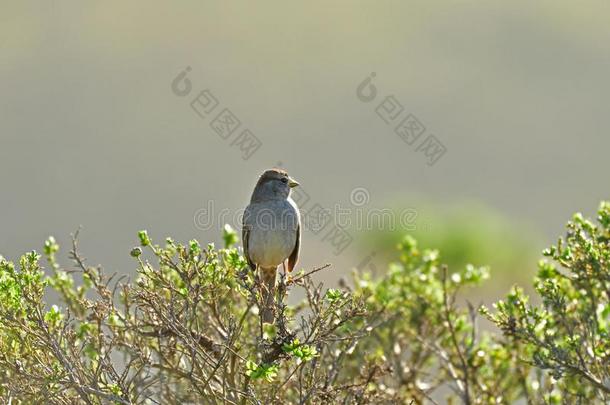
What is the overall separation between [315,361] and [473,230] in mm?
13666

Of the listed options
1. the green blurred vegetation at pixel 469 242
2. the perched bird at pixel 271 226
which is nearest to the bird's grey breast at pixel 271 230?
the perched bird at pixel 271 226

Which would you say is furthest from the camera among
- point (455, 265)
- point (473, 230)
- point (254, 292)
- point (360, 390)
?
point (473, 230)

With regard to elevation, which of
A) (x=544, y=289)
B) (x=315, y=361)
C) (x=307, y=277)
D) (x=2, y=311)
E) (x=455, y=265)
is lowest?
(x=544, y=289)

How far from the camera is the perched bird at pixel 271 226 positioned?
697cm

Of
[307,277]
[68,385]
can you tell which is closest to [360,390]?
[307,277]

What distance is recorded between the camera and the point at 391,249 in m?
17.2

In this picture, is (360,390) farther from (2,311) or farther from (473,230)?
(473,230)

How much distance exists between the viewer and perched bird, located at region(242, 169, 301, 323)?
6969 millimetres

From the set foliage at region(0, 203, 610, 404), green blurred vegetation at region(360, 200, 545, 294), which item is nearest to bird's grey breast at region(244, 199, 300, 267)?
foliage at region(0, 203, 610, 404)

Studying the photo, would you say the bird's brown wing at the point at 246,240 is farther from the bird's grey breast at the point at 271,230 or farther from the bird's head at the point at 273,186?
the bird's head at the point at 273,186

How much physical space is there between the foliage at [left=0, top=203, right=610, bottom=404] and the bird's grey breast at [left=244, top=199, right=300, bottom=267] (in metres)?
0.65

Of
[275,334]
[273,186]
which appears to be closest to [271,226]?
[273,186]

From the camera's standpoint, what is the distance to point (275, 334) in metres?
5.96

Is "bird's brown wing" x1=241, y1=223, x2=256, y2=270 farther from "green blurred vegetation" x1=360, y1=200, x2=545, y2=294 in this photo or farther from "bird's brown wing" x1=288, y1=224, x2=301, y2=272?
"green blurred vegetation" x1=360, y1=200, x2=545, y2=294
